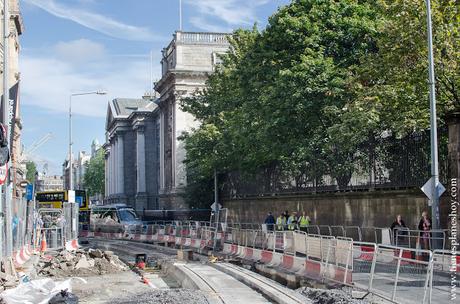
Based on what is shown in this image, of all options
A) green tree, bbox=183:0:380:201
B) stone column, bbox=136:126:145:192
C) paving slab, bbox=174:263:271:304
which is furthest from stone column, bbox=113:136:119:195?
paving slab, bbox=174:263:271:304

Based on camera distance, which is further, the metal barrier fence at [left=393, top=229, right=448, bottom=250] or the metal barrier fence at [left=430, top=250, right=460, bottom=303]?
the metal barrier fence at [left=393, top=229, right=448, bottom=250]

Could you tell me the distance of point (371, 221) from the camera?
2911 centimetres

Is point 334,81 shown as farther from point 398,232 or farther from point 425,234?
point 425,234

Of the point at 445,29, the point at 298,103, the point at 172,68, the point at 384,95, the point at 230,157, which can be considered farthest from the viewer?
the point at 172,68

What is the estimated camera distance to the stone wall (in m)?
26.1

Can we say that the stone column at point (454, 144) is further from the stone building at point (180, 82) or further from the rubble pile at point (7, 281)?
the stone building at point (180, 82)

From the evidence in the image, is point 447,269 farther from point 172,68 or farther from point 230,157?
point 172,68

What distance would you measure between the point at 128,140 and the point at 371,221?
95.5 m

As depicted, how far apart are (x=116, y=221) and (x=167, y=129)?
92.3 feet

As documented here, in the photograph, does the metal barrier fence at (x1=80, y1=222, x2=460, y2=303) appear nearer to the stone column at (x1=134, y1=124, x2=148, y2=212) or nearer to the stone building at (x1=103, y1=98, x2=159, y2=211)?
the stone building at (x1=103, y1=98, x2=159, y2=211)

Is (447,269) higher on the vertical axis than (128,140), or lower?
lower

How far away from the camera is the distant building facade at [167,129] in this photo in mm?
80000

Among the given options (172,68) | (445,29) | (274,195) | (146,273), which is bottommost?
(146,273)

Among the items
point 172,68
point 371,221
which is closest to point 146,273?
point 371,221
